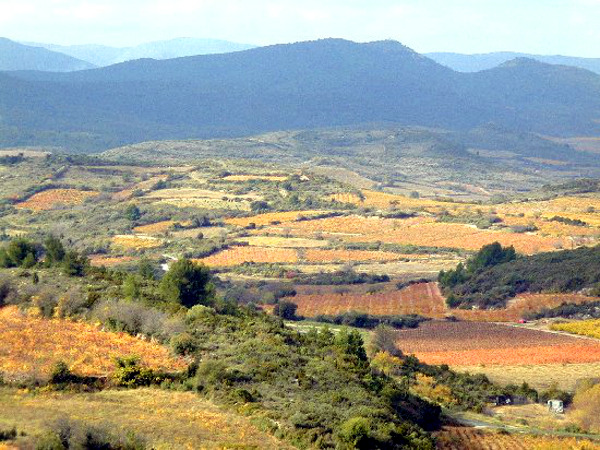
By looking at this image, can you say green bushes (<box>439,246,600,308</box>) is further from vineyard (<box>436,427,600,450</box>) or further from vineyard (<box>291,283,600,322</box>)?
vineyard (<box>436,427,600,450</box>)

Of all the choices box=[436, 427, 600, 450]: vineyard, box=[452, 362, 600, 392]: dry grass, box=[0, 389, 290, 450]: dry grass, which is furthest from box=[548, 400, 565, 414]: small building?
box=[0, 389, 290, 450]: dry grass

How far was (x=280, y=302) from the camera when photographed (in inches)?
2945

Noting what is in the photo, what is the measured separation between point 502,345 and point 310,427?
3426 cm

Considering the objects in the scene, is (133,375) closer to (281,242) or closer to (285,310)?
(285,310)

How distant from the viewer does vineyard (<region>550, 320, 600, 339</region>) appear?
218 feet

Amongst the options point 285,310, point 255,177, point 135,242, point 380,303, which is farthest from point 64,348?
point 255,177

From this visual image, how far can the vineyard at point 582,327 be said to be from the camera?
66.4 metres

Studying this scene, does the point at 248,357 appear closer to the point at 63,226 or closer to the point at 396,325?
the point at 396,325

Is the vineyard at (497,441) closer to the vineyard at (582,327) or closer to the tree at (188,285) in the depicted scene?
the tree at (188,285)

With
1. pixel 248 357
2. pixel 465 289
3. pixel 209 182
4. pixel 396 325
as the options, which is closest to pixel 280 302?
pixel 396 325

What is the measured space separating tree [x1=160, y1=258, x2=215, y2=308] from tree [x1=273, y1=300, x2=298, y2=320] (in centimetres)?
1081

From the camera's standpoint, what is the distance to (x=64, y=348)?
3853cm

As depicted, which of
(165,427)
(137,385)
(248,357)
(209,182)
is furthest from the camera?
(209,182)

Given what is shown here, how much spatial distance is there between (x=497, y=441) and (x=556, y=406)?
376 inches
